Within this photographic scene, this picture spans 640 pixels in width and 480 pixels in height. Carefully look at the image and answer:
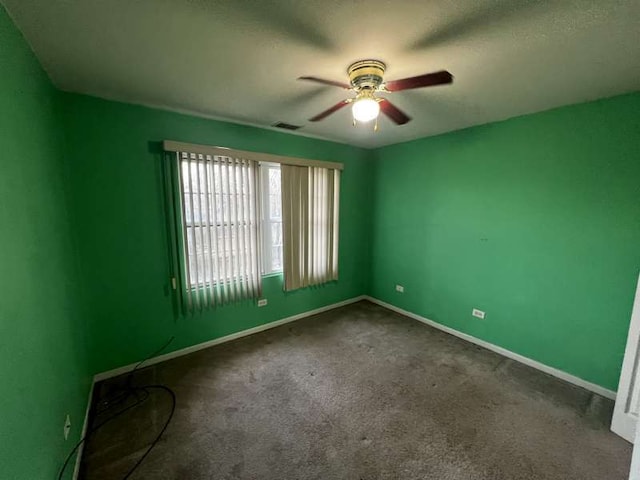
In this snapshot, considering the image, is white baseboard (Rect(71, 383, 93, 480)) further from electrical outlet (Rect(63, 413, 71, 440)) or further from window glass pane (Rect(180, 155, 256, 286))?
window glass pane (Rect(180, 155, 256, 286))

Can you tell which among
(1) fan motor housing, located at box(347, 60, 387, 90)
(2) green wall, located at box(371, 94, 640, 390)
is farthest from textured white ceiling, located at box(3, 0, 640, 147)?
(2) green wall, located at box(371, 94, 640, 390)

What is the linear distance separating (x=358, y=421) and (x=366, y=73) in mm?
2404

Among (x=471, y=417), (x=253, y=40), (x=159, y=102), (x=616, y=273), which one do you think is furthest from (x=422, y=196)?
(x=159, y=102)

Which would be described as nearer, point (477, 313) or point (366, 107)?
point (366, 107)

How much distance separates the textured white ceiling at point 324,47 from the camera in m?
1.15

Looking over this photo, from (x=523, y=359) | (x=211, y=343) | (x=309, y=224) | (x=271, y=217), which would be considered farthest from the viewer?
(x=309, y=224)

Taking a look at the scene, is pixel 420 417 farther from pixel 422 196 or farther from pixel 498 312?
pixel 422 196

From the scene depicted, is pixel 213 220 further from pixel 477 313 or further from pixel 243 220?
pixel 477 313

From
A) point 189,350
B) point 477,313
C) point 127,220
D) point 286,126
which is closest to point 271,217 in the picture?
point 286,126

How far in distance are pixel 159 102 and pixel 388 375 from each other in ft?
10.6

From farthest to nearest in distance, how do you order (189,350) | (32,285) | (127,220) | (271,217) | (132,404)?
1. (271,217)
2. (189,350)
3. (127,220)
4. (132,404)
5. (32,285)

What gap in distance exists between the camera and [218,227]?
8.96 ft

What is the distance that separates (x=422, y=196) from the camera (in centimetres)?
348

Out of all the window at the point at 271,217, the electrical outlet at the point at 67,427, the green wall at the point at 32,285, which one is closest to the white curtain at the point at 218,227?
the window at the point at 271,217
